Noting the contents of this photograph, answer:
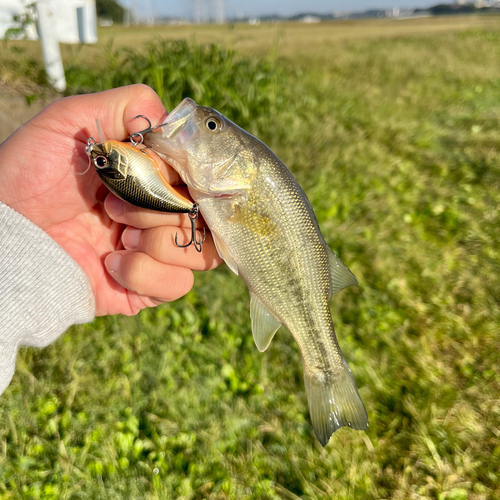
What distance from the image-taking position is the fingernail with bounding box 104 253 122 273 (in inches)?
84.0

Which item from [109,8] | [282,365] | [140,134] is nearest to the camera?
[140,134]

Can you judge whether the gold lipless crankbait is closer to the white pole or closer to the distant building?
the white pole

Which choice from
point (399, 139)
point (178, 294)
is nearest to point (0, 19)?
point (178, 294)

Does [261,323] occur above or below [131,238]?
below

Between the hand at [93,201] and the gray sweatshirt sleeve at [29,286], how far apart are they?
→ 0.21 metres

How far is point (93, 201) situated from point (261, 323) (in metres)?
1.19

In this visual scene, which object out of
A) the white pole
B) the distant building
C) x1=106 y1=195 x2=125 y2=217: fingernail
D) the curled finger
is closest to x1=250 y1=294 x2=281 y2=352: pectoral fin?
the curled finger

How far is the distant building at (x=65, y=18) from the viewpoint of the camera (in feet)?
14.2

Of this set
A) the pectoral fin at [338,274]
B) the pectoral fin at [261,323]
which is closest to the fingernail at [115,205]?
the pectoral fin at [261,323]

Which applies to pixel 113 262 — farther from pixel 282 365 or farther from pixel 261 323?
pixel 282 365

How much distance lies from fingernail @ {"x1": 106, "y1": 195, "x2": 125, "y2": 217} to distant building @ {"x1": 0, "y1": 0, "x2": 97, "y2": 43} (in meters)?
3.65

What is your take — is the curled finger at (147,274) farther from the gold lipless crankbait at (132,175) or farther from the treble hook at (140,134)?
the treble hook at (140,134)

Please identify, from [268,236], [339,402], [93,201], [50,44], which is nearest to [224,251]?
[268,236]

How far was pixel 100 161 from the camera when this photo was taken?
1.43m
